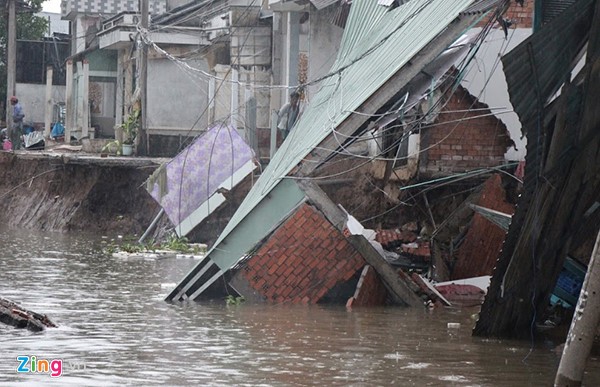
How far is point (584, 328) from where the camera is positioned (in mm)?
7781

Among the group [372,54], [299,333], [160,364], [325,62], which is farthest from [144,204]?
[160,364]

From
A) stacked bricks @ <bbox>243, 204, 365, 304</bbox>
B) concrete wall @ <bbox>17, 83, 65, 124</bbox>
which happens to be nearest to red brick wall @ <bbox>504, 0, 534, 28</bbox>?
stacked bricks @ <bbox>243, 204, 365, 304</bbox>

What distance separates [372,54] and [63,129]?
2702cm

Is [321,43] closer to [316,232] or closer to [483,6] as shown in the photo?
[316,232]

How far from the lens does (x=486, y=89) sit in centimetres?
1669

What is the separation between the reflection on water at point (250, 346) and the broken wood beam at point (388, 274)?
0.25 meters

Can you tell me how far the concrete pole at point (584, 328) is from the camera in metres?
7.76

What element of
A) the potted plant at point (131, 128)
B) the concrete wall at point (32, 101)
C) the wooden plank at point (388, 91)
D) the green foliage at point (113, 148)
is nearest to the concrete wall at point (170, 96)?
the potted plant at point (131, 128)

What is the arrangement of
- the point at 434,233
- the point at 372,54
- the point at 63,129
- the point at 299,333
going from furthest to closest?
the point at 63,129 → the point at 434,233 → the point at 372,54 → the point at 299,333

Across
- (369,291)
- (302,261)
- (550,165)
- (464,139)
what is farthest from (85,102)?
(550,165)

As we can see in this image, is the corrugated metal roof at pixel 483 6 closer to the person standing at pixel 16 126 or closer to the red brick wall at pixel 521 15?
the red brick wall at pixel 521 15

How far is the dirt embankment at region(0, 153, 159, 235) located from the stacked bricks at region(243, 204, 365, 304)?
40.2ft

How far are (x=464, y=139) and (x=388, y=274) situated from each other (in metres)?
4.30

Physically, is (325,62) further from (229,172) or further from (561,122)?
(561,122)
